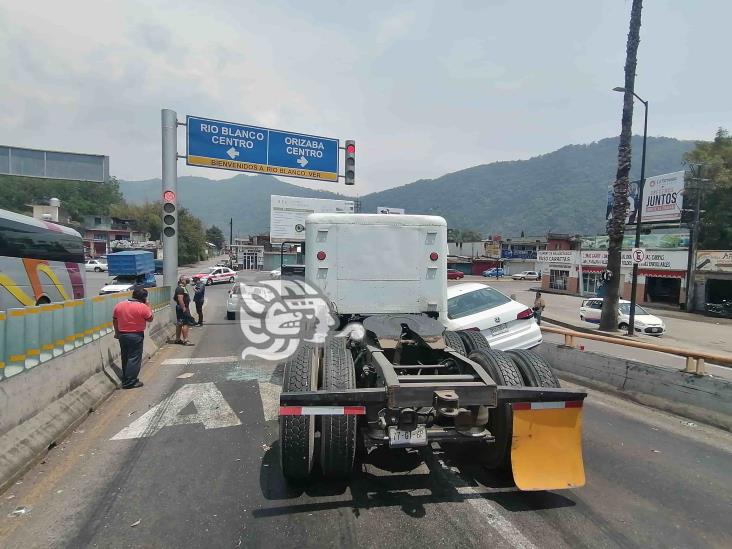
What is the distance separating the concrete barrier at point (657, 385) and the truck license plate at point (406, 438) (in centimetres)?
460

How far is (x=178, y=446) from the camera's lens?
5.22m

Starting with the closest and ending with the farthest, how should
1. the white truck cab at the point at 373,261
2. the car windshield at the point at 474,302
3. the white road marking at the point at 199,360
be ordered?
the white truck cab at the point at 373,261
the car windshield at the point at 474,302
the white road marking at the point at 199,360

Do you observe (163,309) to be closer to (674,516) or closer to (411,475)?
(411,475)

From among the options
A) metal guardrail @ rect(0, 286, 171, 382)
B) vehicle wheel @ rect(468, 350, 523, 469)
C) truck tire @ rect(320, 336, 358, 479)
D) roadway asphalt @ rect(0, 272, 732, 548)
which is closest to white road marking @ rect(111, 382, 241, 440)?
roadway asphalt @ rect(0, 272, 732, 548)

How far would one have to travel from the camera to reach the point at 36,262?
1484 cm

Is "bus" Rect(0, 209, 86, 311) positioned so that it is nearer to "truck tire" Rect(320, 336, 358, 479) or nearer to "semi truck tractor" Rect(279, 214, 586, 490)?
"semi truck tractor" Rect(279, 214, 586, 490)

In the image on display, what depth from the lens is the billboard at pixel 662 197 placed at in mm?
36438

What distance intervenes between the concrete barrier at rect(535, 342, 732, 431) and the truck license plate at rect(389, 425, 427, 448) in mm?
4605

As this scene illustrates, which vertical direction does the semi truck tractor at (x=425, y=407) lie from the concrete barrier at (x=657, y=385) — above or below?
above

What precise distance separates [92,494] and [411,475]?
9.19 feet

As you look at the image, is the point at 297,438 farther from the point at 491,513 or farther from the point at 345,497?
the point at 491,513

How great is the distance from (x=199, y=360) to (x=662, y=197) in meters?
39.7

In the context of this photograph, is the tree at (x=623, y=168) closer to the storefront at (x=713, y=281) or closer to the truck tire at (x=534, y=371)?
the truck tire at (x=534, y=371)

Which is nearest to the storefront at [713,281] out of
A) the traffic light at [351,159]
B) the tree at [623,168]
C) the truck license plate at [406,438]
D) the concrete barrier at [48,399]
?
the tree at [623,168]
